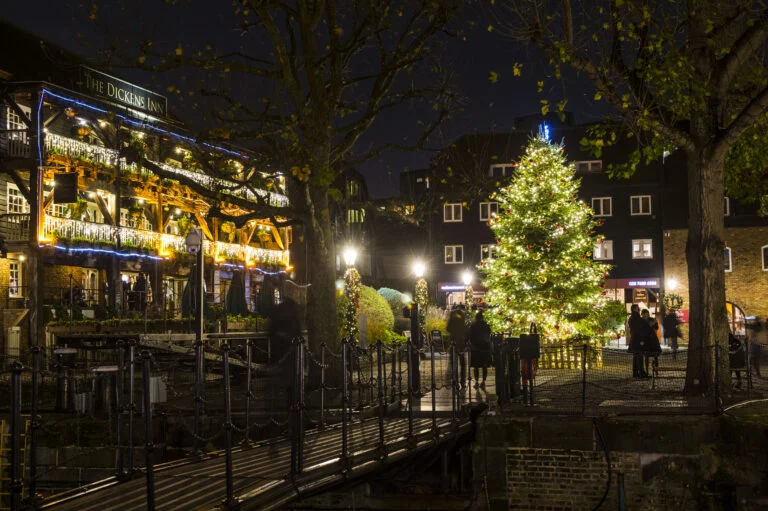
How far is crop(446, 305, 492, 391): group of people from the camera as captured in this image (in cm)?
1756

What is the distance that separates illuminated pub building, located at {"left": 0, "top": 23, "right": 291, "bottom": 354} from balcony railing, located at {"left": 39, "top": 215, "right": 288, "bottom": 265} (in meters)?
0.06

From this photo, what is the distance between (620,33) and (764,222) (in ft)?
129

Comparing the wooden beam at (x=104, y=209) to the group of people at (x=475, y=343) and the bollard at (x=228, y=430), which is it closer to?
the group of people at (x=475, y=343)

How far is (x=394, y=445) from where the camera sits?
11438 mm

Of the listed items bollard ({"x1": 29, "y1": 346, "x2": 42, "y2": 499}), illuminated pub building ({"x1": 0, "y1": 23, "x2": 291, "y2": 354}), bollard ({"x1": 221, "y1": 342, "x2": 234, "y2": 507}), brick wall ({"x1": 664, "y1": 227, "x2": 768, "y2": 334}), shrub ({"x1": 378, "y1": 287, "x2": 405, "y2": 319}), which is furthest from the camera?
brick wall ({"x1": 664, "y1": 227, "x2": 768, "y2": 334})

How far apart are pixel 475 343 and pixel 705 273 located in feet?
20.3

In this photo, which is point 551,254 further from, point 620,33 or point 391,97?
point 620,33

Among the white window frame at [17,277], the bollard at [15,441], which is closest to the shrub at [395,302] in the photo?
the white window frame at [17,277]

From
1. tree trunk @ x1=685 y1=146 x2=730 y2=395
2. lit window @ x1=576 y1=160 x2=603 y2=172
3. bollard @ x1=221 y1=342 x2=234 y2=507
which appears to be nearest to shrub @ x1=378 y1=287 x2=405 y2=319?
lit window @ x1=576 y1=160 x2=603 y2=172

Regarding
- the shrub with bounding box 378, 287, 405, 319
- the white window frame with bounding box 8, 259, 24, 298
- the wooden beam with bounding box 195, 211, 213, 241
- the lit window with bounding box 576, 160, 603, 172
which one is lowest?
the shrub with bounding box 378, 287, 405, 319

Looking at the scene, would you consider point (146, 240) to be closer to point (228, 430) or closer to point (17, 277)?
point (17, 277)

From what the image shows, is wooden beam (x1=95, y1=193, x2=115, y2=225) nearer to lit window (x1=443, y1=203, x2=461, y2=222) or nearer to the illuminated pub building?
the illuminated pub building

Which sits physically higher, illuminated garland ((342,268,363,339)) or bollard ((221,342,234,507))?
illuminated garland ((342,268,363,339))

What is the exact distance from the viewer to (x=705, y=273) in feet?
50.6
